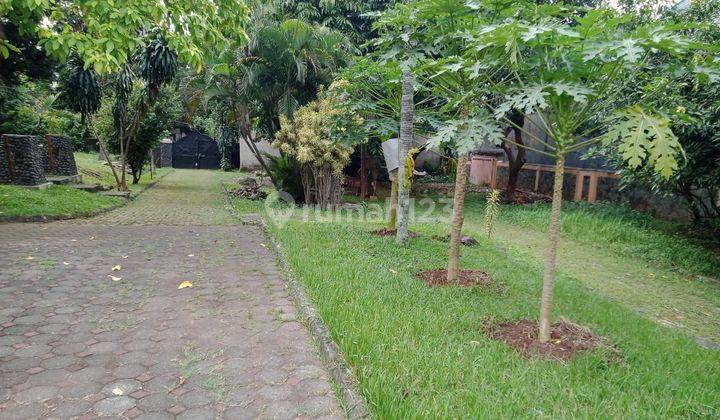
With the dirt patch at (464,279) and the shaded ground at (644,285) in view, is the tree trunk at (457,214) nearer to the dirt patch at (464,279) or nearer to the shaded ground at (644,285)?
the dirt patch at (464,279)

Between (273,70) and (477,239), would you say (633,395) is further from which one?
(273,70)

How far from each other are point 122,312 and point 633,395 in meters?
3.93

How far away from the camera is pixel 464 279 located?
16.3 feet

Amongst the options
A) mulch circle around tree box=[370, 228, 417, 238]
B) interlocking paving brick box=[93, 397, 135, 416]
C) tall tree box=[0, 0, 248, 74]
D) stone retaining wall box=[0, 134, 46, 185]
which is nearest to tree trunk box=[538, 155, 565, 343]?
interlocking paving brick box=[93, 397, 135, 416]

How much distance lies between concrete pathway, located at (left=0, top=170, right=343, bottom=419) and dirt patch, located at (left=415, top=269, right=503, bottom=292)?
1610 mm

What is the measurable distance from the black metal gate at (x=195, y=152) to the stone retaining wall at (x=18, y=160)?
18.8m

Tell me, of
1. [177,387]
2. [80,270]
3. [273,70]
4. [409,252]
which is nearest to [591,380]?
[177,387]

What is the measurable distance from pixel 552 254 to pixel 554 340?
69 cm

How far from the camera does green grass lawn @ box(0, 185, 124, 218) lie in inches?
320

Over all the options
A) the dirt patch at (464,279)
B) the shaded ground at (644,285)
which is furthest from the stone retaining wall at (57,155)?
the shaded ground at (644,285)

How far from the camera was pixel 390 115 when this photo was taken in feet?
24.1

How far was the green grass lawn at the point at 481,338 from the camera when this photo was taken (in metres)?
2.46

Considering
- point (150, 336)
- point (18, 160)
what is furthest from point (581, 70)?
point (18, 160)

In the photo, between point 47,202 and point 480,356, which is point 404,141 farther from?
point 47,202
